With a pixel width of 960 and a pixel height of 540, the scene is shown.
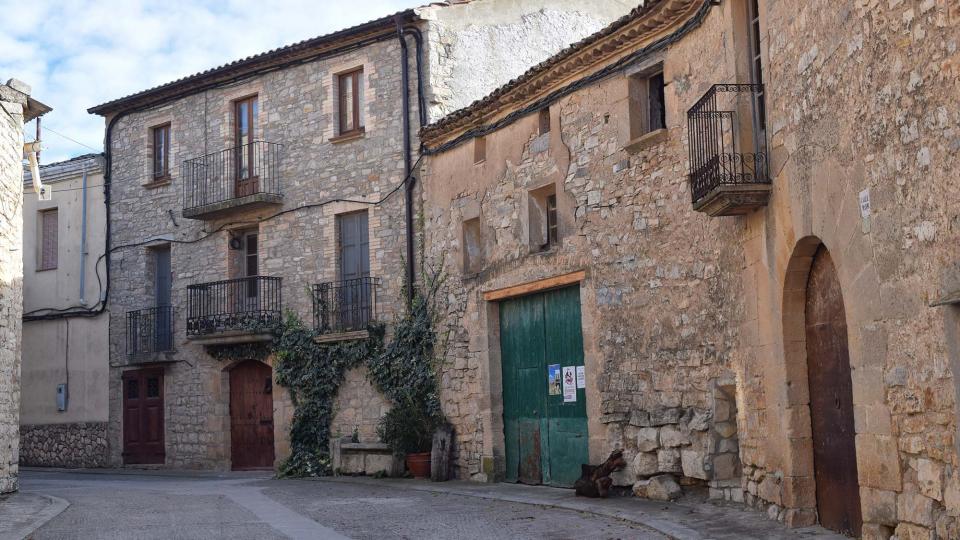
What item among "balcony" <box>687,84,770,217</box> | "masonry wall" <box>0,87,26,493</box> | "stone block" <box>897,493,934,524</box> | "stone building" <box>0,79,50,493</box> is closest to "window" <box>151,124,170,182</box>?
"stone building" <box>0,79,50,493</box>

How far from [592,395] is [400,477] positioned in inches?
186

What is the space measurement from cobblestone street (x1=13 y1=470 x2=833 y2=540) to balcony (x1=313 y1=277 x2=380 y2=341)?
291 centimetres

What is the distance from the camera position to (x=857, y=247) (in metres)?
8.24

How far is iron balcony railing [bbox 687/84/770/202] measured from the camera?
10141 mm

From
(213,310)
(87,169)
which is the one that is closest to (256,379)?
(213,310)

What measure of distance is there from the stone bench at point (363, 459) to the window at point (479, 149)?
4.71 m

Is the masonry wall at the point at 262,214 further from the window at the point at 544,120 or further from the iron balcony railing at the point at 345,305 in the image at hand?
the window at the point at 544,120

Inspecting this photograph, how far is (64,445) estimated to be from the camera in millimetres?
23359

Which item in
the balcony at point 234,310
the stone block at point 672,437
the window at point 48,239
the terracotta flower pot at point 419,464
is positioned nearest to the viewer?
the stone block at point 672,437

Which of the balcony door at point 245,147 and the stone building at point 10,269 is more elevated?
the balcony door at point 245,147

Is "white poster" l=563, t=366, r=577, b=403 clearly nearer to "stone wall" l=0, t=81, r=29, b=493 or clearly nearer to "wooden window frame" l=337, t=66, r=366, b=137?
"wooden window frame" l=337, t=66, r=366, b=137

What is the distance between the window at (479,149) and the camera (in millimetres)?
16525

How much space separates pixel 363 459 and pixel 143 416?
6.53m

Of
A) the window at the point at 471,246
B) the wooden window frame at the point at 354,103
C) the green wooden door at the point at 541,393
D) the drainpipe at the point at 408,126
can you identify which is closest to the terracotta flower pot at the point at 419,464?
the green wooden door at the point at 541,393
